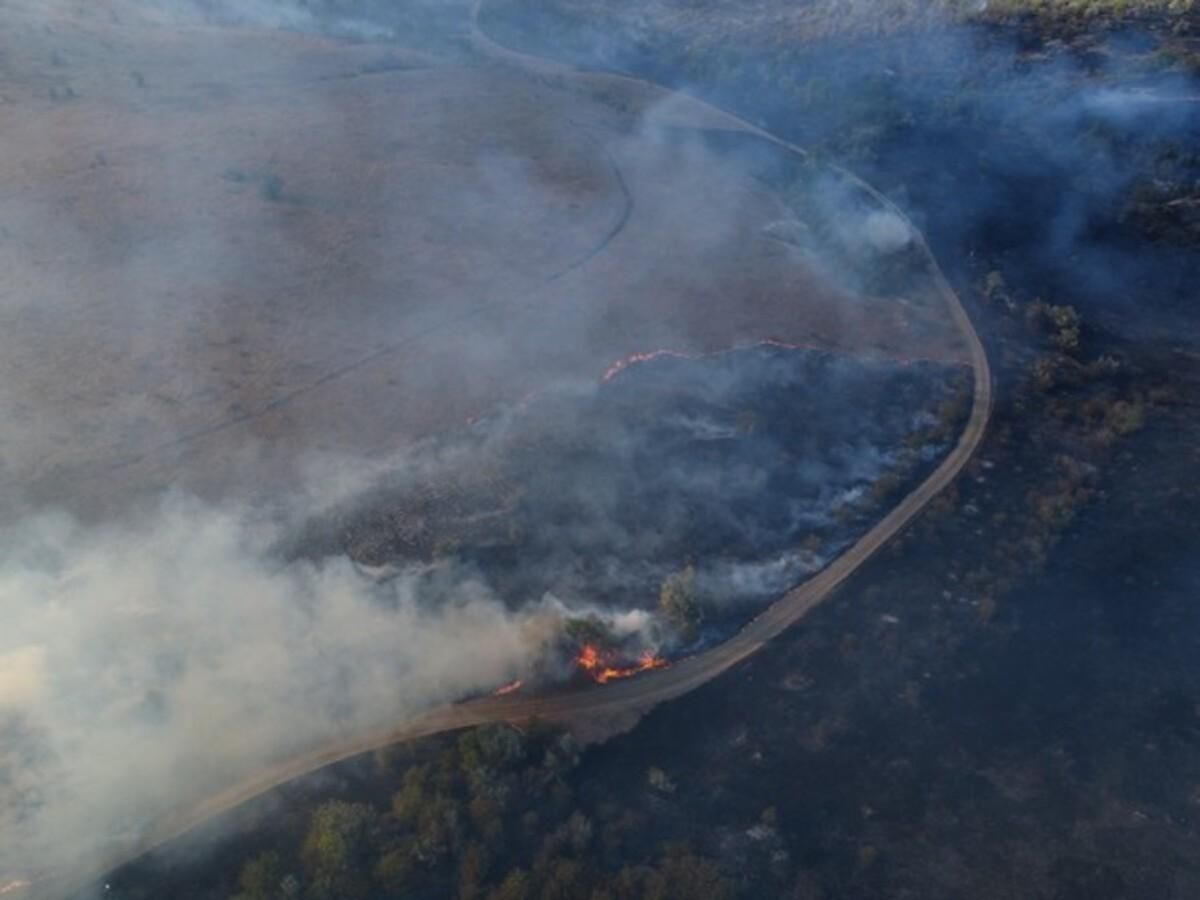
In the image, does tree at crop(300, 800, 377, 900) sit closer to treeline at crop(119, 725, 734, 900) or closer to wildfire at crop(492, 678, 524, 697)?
treeline at crop(119, 725, 734, 900)

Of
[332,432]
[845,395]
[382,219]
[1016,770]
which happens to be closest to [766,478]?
[845,395]

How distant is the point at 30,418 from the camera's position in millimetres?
34125

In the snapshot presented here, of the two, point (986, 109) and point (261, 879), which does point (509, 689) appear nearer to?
point (261, 879)

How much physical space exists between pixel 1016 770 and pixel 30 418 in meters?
32.0

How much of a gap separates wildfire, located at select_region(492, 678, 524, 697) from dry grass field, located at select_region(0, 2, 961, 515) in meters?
9.84

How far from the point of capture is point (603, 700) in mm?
28359

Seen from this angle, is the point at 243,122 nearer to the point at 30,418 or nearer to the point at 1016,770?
the point at 30,418

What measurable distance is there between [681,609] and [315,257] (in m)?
22.8

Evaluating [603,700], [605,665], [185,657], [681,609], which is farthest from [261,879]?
[681,609]

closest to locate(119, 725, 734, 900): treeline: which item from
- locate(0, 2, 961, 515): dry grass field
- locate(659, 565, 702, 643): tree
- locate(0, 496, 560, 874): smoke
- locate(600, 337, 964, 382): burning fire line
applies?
locate(0, 496, 560, 874): smoke

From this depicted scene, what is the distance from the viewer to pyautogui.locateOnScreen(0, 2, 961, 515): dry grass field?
35031 millimetres

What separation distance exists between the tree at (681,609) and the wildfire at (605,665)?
1123mm

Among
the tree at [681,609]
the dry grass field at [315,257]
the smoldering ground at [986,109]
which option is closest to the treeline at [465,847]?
the tree at [681,609]

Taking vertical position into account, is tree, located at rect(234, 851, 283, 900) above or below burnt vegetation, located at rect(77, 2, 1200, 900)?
below
